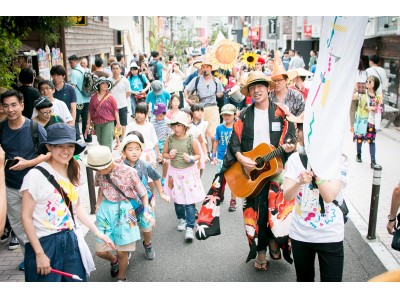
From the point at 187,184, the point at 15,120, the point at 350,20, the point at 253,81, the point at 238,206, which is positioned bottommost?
→ the point at 238,206

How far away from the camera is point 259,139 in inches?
187

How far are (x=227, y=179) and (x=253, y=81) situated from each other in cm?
113

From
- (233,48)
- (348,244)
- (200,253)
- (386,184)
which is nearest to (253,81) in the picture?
(200,253)

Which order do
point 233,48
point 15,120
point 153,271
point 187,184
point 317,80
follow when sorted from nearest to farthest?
point 317,80 → point 15,120 → point 153,271 → point 187,184 → point 233,48

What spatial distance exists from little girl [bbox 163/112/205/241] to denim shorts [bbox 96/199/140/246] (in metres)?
1.38

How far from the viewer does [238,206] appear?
708cm

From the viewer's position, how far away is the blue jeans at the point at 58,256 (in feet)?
11.2

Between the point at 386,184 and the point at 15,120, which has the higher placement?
the point at 15,120

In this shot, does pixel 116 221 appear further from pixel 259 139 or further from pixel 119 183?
pixel 259 139

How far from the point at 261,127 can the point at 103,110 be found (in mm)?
4700

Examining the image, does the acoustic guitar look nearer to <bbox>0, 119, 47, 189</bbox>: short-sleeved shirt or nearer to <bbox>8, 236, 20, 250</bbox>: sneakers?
<bbox>0, 119, 47, 189</bbox>: short-sleeved shirt

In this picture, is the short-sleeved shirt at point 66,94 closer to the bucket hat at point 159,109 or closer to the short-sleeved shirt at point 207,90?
the bucket hat at point 159,109
